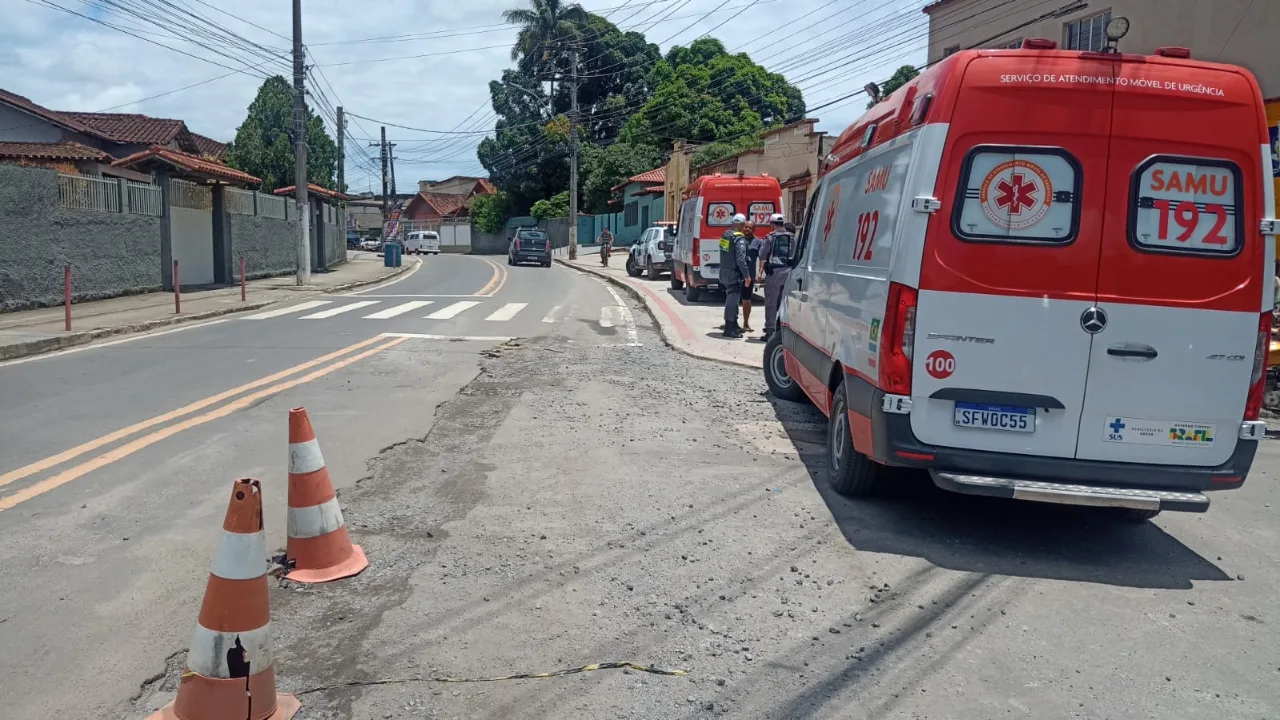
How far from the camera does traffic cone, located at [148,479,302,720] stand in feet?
9.96

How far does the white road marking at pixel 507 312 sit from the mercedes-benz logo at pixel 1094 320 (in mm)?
12306

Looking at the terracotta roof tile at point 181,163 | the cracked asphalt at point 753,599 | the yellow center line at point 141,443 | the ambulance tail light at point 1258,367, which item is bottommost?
the cracked asphalt at point 753,599

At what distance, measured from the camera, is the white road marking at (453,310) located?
55.6 ft

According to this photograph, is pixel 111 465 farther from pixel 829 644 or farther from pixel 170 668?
pixel 829 644

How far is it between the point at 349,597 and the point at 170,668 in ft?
2.69

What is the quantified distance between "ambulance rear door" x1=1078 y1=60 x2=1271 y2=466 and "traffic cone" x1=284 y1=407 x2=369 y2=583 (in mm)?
3870

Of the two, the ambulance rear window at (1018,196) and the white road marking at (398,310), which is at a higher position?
the ambulance rear window at (1018,196)

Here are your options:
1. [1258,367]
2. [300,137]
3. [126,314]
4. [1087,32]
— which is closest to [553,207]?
[300,137]

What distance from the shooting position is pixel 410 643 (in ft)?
12.5

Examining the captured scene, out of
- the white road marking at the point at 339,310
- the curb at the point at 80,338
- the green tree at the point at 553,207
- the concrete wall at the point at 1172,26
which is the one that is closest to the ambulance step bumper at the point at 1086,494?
the curb at the point at 80,338

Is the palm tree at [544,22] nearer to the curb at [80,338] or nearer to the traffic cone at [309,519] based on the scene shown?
the curb at [80,338]

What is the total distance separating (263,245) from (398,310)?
1178cm

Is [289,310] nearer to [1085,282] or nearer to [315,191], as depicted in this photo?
[315,191]

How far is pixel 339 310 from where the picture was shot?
59.4 feet
